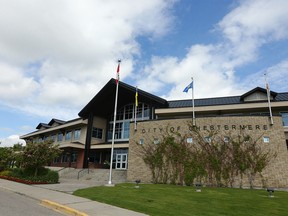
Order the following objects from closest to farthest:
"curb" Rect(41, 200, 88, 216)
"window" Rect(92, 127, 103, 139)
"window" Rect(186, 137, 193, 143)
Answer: "curb" Rect(41, 200, 88, 216), "window" Rect(186, 137, 193, 143), "window" Rect(92, 127, 103, 139)

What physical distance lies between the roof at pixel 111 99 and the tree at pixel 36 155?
13.5m

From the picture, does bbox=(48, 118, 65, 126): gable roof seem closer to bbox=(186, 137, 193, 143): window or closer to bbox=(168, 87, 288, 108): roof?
bbox=(168, 87, 288, 108): roof

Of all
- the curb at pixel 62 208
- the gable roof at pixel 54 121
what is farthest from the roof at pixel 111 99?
the curb at pixel 62 208

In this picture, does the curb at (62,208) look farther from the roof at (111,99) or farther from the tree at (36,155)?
the roof at (111,99)

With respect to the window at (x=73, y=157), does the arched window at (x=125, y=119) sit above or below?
above

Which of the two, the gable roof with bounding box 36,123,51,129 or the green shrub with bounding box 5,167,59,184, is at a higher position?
the gable roof with bounding box 36,123,51,129

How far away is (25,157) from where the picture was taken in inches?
843

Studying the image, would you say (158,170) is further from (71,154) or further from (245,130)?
(71,154)

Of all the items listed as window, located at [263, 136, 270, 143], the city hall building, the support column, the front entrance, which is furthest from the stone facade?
the support column

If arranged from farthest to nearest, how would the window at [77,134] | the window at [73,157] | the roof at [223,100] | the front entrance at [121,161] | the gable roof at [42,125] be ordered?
the gable roof at [42,125] < the window at [77,134] < the window at [73,157] < the front entrance at [121,161] < the roof at [223,100]

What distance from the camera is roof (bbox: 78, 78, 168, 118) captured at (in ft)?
102

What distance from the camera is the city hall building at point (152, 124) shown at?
20.5 meters

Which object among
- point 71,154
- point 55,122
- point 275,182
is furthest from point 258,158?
point 55,122

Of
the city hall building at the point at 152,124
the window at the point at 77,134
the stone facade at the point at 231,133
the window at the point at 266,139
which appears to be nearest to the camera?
the stone facade at the point at 231,133
